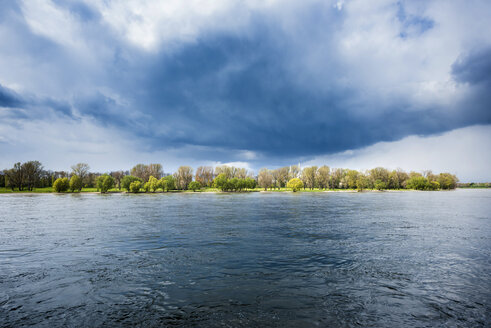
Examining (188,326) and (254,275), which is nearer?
(188,326)

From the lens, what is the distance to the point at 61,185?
172m

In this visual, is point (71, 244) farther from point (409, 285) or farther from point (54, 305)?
point (409, 285)

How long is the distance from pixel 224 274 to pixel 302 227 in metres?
21.0

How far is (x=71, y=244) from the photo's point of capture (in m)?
24.8

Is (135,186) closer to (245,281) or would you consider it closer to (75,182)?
(75,182)

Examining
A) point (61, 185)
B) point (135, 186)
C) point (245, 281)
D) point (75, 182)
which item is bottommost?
point (245, 281)

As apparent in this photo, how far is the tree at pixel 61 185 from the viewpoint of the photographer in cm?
17100

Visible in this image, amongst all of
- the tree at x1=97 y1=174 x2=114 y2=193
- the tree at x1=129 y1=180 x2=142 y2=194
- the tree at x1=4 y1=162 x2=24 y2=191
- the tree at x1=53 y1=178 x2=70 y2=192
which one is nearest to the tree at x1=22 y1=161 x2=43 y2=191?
the tree at x1=4 y1=162 x2=24 y2=191

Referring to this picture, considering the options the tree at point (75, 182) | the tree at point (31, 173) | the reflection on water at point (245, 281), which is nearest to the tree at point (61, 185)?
the tree at point (75, 182)

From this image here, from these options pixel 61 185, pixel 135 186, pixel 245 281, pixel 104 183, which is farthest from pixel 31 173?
pixel 245 281

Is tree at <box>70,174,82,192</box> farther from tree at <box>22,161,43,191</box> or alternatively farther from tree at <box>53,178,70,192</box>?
tree at <box>22,161,43,191</box>

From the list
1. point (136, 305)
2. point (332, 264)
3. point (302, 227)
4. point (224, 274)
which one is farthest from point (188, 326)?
point (302, 227)

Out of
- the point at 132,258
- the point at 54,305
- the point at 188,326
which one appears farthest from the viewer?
the point at 132,258

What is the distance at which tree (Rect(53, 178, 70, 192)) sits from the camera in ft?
561
